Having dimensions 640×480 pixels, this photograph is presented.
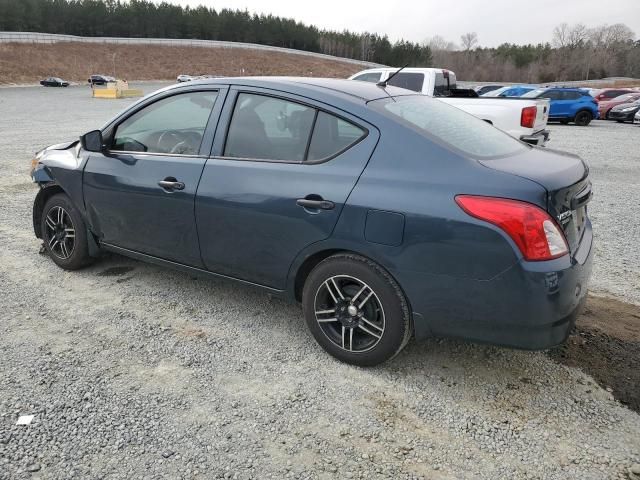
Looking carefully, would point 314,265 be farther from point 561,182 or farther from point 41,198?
point 41,198

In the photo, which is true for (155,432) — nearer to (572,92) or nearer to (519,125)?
(519,125)

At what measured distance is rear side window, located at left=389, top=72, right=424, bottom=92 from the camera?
33.5 feet

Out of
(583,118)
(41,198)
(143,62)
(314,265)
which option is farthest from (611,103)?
(143,62)

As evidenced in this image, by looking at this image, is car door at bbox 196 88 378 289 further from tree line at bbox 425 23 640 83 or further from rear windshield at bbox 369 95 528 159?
tree line at bbox 425 23 640 83

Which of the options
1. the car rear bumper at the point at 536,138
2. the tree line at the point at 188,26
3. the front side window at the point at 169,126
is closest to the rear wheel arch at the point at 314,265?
the front side window at the point at 169,126

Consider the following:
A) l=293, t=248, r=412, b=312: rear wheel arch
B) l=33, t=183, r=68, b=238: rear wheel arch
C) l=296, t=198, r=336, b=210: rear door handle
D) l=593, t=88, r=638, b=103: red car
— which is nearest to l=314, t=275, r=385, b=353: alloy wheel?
l=293, t=248, r=412, b=312: rear wheel arch

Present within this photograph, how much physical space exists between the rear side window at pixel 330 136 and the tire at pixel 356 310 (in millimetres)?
632

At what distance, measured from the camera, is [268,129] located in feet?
10.9

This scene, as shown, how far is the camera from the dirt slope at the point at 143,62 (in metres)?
56.3

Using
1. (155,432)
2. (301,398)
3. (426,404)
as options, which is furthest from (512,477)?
(155,432)

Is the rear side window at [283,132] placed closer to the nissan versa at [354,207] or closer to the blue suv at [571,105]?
the nissan versa at [354,207]

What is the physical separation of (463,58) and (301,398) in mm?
109236

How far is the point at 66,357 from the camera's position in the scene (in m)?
3.18

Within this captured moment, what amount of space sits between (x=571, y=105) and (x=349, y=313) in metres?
21.5
